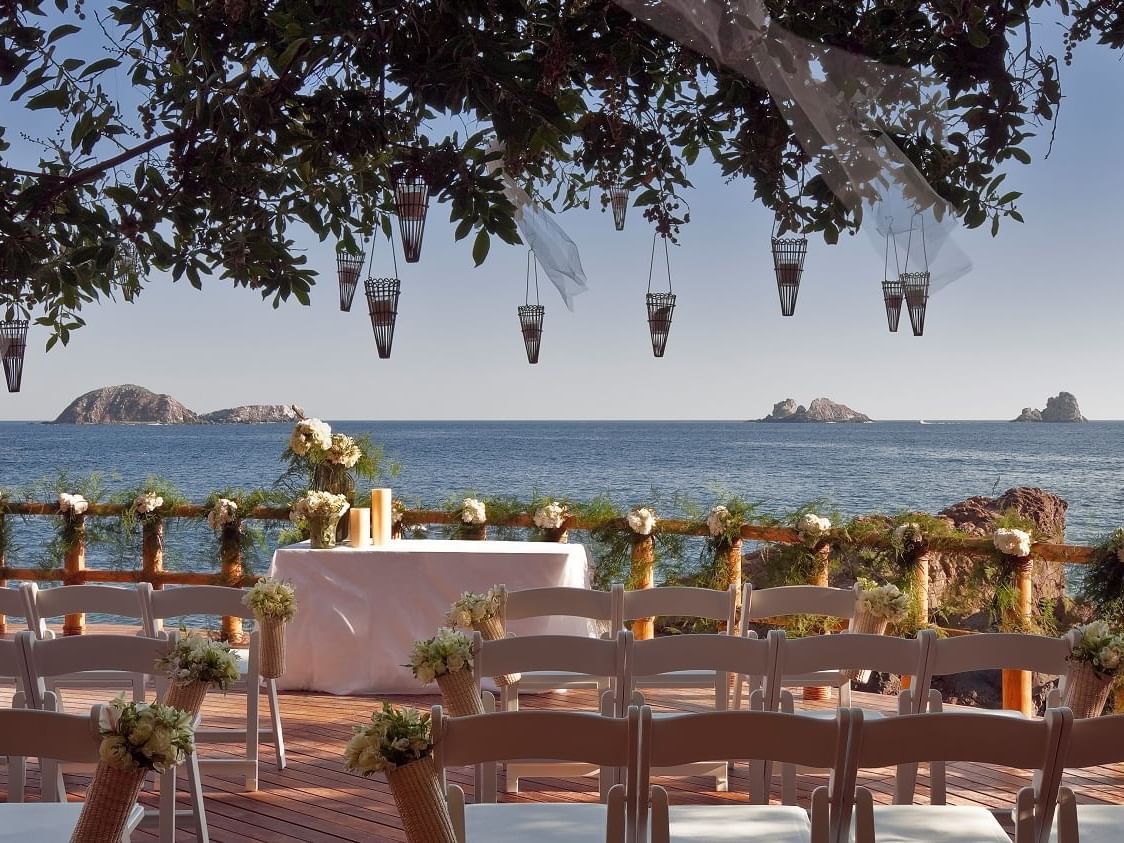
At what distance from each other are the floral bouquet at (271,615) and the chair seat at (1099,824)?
2.55 meters

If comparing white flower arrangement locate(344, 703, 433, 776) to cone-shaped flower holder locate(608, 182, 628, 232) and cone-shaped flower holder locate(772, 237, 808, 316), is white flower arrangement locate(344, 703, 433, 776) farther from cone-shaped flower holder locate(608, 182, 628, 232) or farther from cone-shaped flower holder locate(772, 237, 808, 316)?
cone-shaped flower holder locate(608, 182, 628, 232)

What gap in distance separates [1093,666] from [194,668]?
2452 millimetres

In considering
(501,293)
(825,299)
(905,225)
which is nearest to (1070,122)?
(825,299)

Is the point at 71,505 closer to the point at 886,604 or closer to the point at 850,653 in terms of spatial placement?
the point at 886,604

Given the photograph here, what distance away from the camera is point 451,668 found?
272 centimetres

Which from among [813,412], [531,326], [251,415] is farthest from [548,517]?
[251,415]

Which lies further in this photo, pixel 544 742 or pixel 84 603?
pixel 84 603

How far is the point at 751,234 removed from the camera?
41.6 metres

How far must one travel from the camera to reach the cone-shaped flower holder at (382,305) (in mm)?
3861

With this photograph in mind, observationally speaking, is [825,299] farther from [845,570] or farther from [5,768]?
[5,768]

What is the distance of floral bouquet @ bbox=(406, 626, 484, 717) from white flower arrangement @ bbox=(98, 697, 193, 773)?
31.1 inches

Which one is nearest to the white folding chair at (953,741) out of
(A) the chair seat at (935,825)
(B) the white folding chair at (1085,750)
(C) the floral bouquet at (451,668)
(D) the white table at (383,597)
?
(B) the white folding chair at (1085,750)

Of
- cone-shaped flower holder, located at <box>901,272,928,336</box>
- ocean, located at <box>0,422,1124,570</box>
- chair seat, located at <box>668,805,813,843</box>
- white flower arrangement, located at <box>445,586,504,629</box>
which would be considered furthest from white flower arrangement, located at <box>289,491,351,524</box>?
ocean, located at <box>0,422,1124,570</box>

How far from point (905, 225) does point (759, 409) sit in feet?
139
